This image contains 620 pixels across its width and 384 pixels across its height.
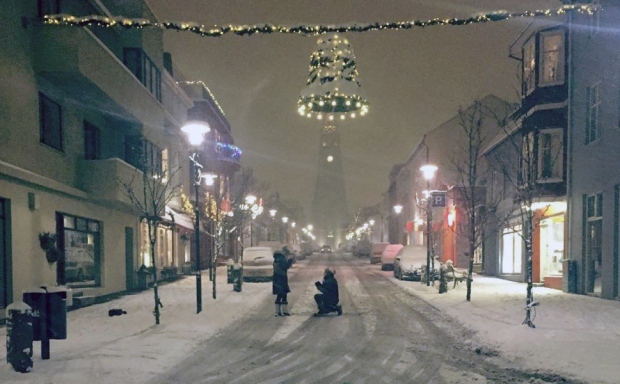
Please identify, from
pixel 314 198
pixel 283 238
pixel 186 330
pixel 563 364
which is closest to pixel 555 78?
pixel 563 364

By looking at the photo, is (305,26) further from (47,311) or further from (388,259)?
(388,259)

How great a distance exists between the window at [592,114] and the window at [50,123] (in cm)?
1727

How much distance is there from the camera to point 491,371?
8.17 meters

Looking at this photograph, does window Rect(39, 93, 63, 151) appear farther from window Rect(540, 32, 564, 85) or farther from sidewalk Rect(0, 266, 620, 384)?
window Rect(540, 32, 564, 85)

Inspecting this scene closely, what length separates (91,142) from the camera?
62.1 feet

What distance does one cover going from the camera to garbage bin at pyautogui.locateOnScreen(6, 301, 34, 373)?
7883 mm

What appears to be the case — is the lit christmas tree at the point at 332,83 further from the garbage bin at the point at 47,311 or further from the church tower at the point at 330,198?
the church tower at the point at 330,198

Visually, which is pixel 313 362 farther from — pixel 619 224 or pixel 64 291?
pixel 619 224

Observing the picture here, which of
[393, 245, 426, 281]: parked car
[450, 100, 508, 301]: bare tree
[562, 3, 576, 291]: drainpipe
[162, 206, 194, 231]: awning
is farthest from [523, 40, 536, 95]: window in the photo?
[162, 206, 194, 231]: awning

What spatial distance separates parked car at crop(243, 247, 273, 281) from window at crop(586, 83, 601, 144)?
15.1 m

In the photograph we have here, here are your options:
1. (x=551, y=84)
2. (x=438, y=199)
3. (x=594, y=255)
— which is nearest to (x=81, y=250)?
(x=438, y=199)

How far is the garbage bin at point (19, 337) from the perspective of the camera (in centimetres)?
788

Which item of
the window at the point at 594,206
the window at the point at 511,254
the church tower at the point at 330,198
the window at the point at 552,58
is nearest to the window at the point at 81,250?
the window at the point at 594,206

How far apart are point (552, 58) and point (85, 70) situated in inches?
688
